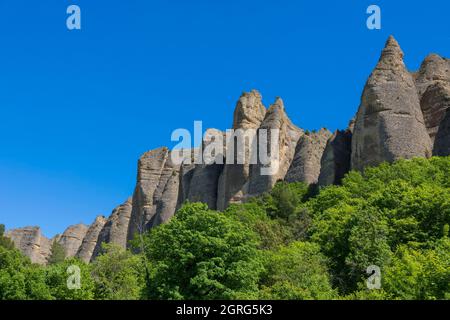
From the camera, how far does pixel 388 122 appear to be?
46.9m

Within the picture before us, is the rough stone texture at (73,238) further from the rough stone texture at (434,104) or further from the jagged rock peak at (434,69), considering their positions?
the rough stone texture at (434,104)

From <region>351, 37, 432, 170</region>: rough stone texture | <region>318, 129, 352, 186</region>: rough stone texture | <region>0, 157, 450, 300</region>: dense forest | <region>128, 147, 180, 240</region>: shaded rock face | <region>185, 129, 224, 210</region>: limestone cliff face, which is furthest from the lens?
<region>128, 147, 180, 240</region>: shaded rock face

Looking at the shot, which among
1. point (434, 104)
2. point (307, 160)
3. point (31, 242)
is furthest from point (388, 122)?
point (31, 242)

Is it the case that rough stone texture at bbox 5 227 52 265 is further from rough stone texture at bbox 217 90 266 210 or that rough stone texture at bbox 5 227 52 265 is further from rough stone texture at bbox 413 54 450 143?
rough stone texture at bbox 413 54 450 143

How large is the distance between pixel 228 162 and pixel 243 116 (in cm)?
456

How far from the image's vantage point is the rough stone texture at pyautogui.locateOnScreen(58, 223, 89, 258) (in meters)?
111

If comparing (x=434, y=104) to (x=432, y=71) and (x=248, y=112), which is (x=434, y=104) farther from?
(x=248, y=112)

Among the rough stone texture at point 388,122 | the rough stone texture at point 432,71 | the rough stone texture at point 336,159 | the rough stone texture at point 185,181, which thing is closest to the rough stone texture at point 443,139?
the rough stone texture at point 388,122

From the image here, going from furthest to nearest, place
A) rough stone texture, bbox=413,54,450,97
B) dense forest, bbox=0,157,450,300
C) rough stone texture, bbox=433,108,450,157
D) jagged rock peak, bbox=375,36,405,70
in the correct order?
rough stone texture, bbox=413,54,450,97, jagged rock peak, bbox=375,36,405,70, rough stone texture, bbox=433,108,450,157, dense forest, bbox=0,157,450,300

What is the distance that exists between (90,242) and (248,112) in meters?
44.6

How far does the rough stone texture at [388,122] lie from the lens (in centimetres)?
4641

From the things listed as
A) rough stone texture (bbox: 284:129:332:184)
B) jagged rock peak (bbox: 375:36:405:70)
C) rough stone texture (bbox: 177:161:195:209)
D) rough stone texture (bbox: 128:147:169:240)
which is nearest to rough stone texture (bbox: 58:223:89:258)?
rough stone texture (bbox: 128:147:169:240)

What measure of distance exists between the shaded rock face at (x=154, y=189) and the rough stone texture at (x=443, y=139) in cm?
3138

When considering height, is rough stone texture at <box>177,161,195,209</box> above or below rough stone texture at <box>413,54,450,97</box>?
below
